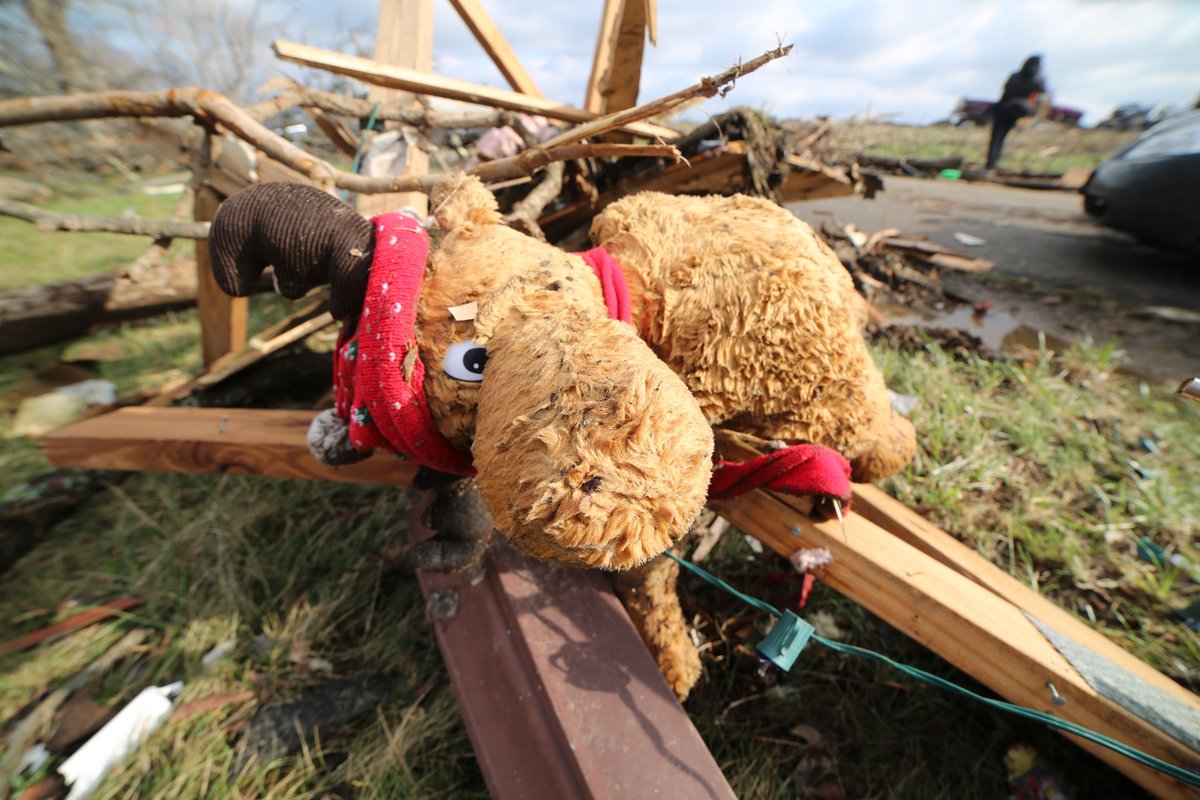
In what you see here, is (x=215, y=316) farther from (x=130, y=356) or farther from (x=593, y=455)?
(x=593, y=455)

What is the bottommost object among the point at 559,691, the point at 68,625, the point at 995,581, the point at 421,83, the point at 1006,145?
the point at 68,625

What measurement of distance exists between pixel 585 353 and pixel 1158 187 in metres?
5.91

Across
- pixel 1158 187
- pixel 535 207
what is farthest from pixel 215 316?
pixel 1158 187

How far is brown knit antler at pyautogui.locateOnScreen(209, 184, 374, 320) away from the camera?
93 centimetres

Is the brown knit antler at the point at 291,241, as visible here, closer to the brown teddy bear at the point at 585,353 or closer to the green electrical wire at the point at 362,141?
the brown teddy bear at the point at 585,353

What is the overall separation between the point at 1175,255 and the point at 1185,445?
13.8ft

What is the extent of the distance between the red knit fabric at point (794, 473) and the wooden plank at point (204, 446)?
104cm

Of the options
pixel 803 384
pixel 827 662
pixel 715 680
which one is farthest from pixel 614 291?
pixel 827 662

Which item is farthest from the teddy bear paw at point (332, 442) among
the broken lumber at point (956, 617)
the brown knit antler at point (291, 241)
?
the broken lumber at point (956, 617)

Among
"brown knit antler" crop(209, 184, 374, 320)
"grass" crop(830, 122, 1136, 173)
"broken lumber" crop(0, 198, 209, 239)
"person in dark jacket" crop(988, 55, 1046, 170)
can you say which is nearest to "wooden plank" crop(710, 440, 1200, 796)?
"brown knit antler" crop(209, 184, 374, 320)

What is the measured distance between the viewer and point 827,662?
5.52 feet

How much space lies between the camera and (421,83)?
2.06 meters

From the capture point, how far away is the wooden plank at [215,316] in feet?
9.24

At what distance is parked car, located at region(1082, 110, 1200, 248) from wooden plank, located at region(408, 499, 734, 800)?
5558 millimetres
